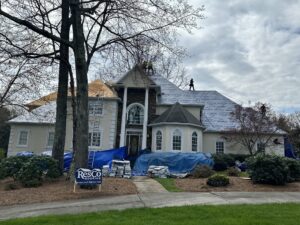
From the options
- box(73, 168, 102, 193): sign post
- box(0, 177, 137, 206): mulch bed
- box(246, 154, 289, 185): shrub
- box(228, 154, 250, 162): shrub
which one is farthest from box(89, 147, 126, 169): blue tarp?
box(246, 154, 289, 185): shrub

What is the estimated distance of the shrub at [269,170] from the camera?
14.5 metres

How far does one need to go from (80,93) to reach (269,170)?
8.92m

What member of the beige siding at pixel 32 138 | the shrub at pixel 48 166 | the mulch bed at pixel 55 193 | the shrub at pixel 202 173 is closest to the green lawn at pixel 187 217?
the mulch bed at pixel 55 193

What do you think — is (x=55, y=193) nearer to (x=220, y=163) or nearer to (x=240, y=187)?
(x=240, y=187)

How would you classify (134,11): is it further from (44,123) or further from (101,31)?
Result: (44,123)

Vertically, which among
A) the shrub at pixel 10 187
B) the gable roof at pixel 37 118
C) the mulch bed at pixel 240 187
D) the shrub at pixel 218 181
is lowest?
the shrub at pixel 10 187

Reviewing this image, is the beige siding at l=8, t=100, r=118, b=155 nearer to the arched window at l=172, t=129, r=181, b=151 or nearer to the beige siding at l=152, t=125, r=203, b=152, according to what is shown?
the beige siding at l=152, t=125, r=203, b=152

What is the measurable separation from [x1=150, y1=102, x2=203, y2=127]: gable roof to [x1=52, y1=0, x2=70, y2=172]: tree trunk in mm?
11056

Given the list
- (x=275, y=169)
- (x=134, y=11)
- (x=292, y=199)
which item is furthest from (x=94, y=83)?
(x=292, y=199)

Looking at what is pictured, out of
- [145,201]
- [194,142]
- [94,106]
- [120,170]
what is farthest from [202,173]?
[94,106]

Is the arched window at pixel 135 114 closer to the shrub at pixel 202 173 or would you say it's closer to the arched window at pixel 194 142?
the arched window at pixel 194 142

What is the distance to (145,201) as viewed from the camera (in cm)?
1087

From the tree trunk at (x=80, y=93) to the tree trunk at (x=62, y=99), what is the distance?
247 cm

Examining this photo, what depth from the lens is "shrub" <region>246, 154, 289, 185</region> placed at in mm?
14523
